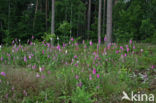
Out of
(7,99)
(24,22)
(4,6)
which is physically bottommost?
(7,99)

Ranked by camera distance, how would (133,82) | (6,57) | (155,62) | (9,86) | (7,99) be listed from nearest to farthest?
(7,99) < (9,86) < (133,82) < (155,62) < (6,57)

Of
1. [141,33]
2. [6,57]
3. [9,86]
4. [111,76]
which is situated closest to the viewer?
[9,86]

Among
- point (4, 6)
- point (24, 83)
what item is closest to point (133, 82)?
point (24, 83)

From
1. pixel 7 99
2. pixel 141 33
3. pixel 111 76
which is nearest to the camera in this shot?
pixel 7 99

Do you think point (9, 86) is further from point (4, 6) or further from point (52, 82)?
point (4, 6)

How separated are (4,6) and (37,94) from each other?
20988 millimetres

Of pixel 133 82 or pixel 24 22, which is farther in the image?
pixel 24 22

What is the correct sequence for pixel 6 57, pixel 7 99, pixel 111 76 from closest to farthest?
1. pixel 7 99
2. pixel 111 76
3. pixel 6 57

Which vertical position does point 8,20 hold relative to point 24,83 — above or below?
above

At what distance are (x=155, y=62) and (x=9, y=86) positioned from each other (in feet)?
16.0

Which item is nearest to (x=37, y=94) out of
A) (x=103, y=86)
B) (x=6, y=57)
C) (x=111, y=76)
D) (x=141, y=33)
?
(x=103, y=86)

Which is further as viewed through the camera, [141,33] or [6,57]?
[141,33]

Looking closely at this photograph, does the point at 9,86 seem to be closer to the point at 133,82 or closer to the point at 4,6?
the point at 133,82

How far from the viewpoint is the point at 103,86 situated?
404cm
